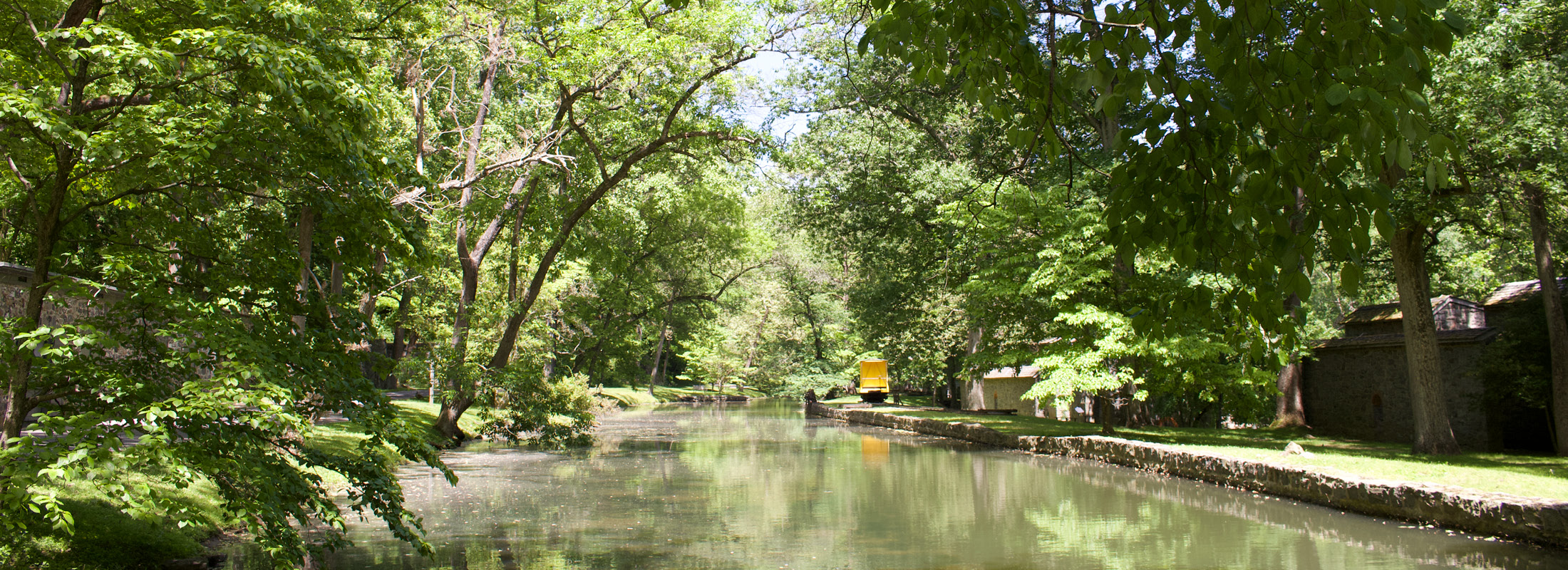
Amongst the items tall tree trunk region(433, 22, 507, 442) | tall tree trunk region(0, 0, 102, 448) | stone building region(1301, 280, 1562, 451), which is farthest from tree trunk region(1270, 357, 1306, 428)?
tall tree trunk region(0, 0, 102, 448)

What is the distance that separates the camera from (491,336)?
2214 centimetres

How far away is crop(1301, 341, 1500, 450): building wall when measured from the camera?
18141 millimetres

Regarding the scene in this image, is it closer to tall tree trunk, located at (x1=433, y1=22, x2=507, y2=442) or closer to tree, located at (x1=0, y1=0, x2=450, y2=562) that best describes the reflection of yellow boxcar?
tall tree trunk, located at (x1=433, y1=22, x2=507, y2=442)

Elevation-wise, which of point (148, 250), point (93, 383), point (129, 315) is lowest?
point (93, 383)

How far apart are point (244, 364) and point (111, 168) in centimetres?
174

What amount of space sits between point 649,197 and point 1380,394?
70.5ft

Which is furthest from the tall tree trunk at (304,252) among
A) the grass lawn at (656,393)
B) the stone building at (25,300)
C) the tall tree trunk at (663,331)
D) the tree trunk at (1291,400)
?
the tall tree trunk at (663,331)

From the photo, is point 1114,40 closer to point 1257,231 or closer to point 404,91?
point 1257,231

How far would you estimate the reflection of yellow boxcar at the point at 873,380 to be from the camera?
1752 inches

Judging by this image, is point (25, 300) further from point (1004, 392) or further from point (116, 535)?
point (1004, 392)

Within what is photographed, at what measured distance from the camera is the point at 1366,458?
47.8 feet

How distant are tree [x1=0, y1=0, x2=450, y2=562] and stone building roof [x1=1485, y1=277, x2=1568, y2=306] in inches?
842

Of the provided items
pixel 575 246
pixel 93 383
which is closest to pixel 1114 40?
pixel 93 383

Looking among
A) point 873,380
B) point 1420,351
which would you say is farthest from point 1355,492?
point 873,380
